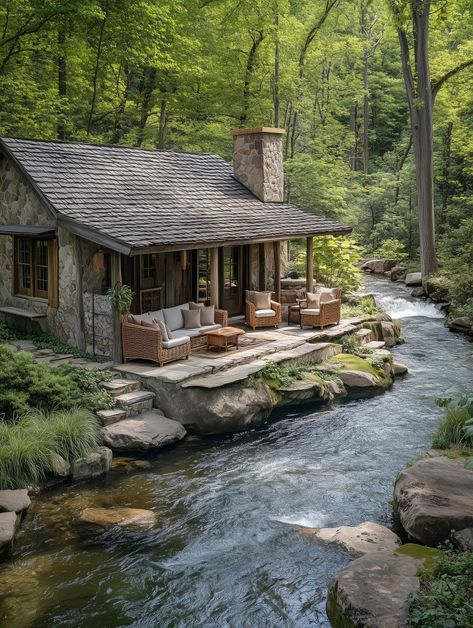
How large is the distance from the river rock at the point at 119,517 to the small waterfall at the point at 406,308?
14205 millimetres

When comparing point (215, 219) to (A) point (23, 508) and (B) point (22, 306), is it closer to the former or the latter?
(B) point (22, 306)

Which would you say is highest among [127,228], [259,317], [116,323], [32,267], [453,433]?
[127,228]

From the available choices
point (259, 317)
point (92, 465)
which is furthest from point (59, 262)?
point (92, 465)

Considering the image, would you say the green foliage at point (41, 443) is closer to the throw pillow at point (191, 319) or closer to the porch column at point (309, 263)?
the throw pillow at point (191, 319)

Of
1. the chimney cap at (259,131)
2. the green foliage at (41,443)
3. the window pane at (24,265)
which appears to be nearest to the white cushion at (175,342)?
the green foliage at (41,443)

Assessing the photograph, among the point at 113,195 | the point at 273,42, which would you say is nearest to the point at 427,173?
the point at 273,42

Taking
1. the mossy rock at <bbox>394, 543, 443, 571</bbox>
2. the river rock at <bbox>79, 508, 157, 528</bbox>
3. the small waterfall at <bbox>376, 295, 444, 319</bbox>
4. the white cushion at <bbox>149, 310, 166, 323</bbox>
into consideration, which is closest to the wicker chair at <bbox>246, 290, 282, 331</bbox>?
the white cushion at <bbox>149, 310, 166, 323</bbox>

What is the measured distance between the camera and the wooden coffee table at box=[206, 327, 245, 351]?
13.3 meters

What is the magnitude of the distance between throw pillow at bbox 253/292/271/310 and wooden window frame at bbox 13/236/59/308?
16.0 feet

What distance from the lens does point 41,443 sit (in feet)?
30.0

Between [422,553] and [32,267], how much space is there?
10.4 meters

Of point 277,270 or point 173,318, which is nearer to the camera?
point 173,318

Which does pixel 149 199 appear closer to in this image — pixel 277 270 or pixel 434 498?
pixel 277 270

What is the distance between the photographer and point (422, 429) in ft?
36.7
